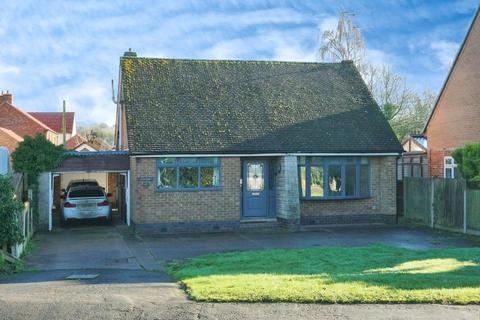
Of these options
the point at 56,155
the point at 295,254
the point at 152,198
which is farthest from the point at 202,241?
the point at 56,155

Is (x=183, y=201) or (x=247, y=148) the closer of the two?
(x=183, y=201)

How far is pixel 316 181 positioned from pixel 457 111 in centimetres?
797

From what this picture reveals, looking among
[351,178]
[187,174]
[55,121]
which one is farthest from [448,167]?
[55,121]

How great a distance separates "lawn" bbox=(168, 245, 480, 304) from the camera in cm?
845

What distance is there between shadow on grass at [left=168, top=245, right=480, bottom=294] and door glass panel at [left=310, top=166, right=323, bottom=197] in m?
6.43

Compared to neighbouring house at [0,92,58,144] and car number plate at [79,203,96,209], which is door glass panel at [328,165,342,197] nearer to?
car number plate at [79,203,96,209]

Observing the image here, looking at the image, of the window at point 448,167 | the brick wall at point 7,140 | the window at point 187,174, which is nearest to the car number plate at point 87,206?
the window at point 187,174

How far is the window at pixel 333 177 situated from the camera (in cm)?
2159

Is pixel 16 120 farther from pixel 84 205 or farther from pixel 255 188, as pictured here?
pixel 255 188

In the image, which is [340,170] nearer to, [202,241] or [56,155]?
[202,241]

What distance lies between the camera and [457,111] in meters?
25.0

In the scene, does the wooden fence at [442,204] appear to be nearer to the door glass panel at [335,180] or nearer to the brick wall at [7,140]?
the door glass panel at [335,180]

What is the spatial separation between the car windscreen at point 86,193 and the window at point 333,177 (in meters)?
7.76

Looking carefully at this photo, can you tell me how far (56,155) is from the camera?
20.6m
